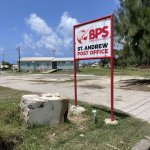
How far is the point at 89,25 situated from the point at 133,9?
14.7 meters

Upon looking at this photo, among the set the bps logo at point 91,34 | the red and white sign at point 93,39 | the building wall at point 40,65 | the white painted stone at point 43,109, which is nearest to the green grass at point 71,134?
the white painted stone at point 43,109

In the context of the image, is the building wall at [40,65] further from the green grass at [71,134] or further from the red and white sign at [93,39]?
the green grass at [71,134]

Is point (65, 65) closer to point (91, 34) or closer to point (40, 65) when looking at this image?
point (40, 65)

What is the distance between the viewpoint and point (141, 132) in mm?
7328

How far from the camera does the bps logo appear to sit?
27.2ft

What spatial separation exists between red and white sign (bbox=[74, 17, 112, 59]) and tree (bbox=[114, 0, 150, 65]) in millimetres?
13018

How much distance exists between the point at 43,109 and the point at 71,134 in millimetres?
823

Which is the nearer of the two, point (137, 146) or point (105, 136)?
point (137, 146)

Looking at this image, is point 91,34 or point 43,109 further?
point 91,34

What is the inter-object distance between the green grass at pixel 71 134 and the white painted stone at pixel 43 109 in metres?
0.16

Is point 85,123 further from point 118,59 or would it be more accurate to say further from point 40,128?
point 118,59

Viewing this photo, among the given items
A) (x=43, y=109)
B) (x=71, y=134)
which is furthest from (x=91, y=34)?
(x=71, y=134)

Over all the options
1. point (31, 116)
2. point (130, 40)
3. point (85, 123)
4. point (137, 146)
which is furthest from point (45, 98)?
point (130, 40)

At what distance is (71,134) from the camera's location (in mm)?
6734
